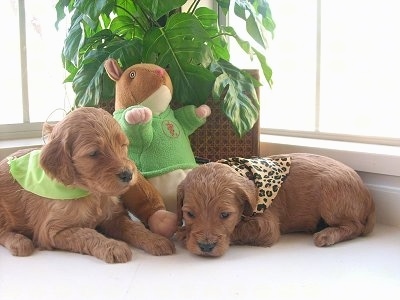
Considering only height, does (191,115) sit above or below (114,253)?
above

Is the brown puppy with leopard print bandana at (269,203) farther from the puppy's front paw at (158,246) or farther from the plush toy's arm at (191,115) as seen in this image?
the plush toy's arm at (191,115)

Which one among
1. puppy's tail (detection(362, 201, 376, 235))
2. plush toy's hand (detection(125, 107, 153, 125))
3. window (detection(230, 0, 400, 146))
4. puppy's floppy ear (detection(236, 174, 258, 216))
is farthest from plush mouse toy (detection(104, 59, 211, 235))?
window (detection(230, 0, 400, 146))

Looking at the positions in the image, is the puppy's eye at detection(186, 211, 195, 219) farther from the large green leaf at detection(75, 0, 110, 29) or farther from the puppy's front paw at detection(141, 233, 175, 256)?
the large green leaf at detection(75, 0, 110, 29)

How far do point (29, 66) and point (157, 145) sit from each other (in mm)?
727

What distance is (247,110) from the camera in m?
1.59

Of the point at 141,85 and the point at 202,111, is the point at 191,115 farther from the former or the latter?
the point at 141,85

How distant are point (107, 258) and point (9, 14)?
1.07 metres

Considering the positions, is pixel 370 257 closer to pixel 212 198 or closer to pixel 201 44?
pixel 212 198

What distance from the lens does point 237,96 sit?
160 cm

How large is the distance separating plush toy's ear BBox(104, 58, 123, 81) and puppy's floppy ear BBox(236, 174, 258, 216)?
485 mm

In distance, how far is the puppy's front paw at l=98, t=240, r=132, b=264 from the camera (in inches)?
46.9

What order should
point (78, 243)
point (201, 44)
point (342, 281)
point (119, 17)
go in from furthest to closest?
point (119, 17), point (201, 44), point (78, 243), point (342, 281)

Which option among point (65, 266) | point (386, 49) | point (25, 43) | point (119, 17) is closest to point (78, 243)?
point (65, 266)

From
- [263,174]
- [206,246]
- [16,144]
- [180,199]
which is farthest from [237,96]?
[16,144]
